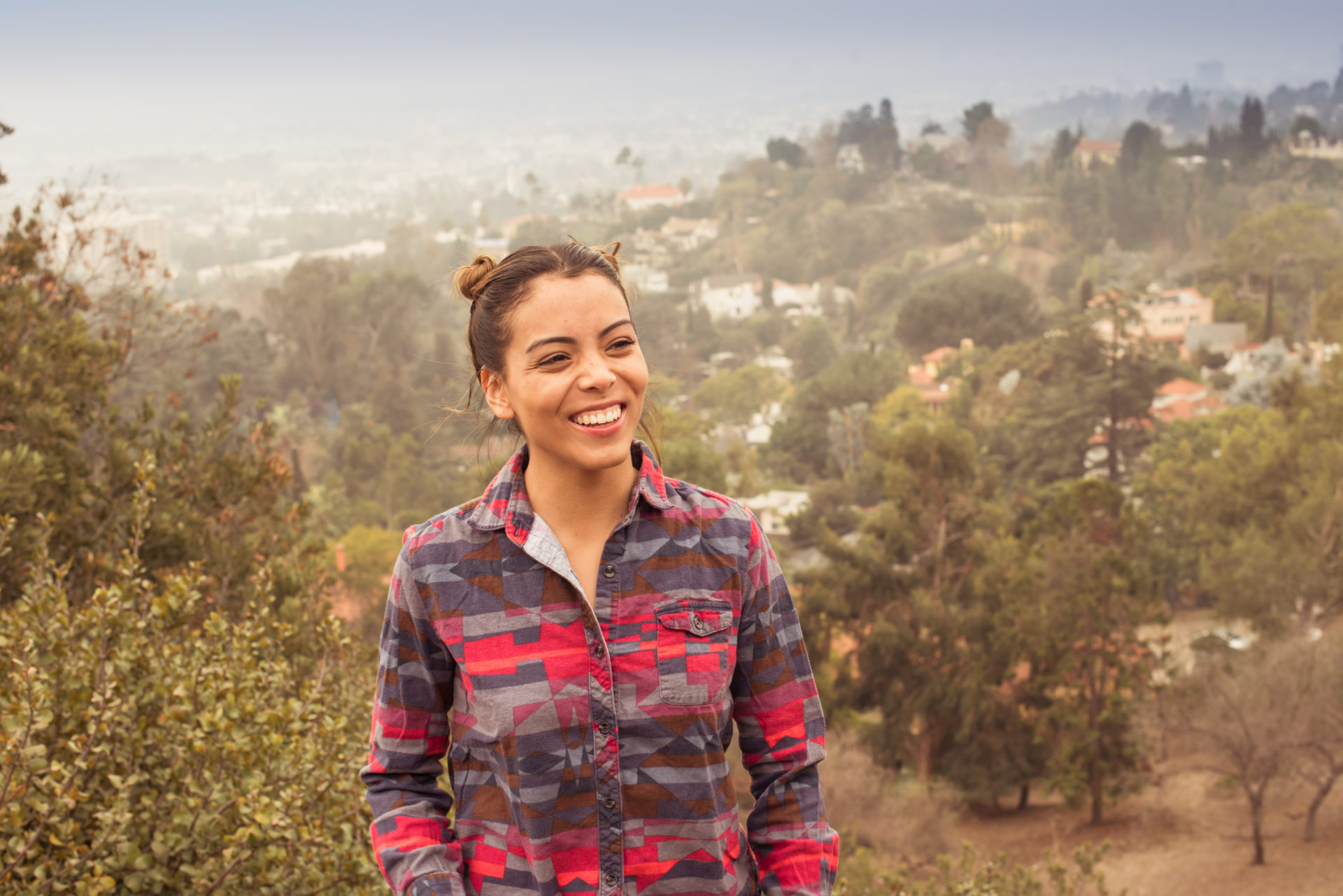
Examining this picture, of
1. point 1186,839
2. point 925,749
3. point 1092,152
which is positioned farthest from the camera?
point 1092,152

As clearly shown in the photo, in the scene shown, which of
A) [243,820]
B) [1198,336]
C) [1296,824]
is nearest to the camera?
[243,820]

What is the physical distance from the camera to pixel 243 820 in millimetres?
2365

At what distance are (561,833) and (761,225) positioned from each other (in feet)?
247

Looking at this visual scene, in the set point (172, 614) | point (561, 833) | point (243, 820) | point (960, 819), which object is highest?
point (561, 833)

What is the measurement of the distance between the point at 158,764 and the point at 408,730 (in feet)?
5.29

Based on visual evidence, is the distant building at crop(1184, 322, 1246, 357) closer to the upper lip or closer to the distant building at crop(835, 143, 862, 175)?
the distant building at crop(835, 143, 862, 175)

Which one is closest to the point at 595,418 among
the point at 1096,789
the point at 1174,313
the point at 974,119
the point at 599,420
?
the point at 599,420

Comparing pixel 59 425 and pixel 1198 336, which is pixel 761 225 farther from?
pixel 59 425

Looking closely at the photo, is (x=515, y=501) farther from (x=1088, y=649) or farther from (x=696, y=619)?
(x=1088, y=649)

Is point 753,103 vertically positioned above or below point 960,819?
above

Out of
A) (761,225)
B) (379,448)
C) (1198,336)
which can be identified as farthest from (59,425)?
(761,225)

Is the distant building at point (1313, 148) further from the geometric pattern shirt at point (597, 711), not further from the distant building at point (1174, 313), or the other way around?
the geometric pattern shirt at point (597, 711)

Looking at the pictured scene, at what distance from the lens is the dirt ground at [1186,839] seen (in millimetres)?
11898

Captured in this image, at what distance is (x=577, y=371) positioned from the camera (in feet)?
4.23
